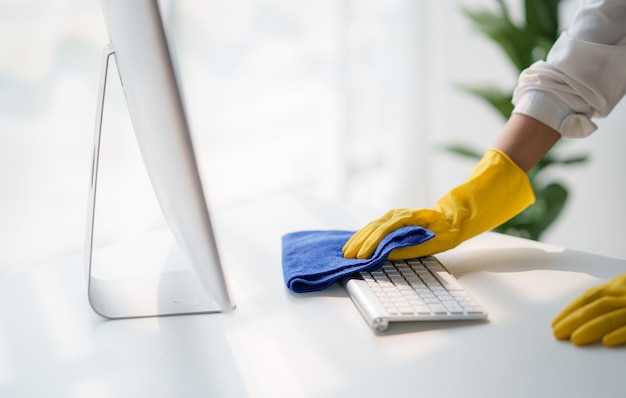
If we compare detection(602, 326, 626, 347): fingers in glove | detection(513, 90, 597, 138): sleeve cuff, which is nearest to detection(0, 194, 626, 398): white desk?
detection(602, 326, 626, 347): fingers in glove

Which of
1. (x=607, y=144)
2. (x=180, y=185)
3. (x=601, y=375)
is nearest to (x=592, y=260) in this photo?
(x=601, y=375)

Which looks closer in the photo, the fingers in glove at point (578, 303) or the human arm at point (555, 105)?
the fingers in glove at point (578, 303)

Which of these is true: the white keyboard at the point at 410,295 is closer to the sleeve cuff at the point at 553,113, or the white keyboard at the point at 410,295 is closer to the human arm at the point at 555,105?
the human arm at the point at 555,105

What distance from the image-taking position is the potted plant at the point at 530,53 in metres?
2.23

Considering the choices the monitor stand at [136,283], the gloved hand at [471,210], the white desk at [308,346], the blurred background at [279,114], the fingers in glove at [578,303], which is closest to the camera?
the white desk at [308,346]

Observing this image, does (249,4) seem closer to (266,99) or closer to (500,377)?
(266,99)

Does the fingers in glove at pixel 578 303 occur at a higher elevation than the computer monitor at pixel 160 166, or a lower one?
lower

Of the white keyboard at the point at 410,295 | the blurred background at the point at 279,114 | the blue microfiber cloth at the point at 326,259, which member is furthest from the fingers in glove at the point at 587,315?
the blurred background at the point at 279,114

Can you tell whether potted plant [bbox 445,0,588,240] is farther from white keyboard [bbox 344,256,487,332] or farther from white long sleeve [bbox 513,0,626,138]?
white keyboard [bbox 344,256,487,332]

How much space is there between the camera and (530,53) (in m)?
2.28

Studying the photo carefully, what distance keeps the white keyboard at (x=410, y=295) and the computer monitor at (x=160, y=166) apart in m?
0.22

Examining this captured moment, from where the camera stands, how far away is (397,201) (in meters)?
3.26

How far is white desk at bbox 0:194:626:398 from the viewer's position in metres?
0.86

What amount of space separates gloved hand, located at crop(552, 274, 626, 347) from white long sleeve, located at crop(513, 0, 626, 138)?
460mm
